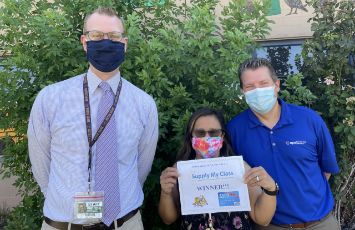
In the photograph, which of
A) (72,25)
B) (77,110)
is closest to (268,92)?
(77,110)

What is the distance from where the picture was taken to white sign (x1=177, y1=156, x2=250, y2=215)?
273 centimetres

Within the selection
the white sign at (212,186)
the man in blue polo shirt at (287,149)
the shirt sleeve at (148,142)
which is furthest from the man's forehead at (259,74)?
the shirt sleeve at (148,142)

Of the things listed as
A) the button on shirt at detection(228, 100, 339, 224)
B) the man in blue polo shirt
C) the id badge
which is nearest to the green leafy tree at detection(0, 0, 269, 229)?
the man in blue polo shirt

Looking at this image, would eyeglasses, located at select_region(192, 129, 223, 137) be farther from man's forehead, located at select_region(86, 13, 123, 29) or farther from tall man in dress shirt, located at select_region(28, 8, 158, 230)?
man's forehead, located at select_region(86, 13, 123, 29)

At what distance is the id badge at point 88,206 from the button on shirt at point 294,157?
1157mm

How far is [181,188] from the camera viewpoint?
2.79 meters

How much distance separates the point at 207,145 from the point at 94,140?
828mm

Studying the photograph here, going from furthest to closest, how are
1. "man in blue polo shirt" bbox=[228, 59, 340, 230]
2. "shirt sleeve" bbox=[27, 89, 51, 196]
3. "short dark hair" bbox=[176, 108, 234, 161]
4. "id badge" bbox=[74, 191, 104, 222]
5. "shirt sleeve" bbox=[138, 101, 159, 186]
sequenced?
"short dark hair" bbox=[176, 108, 234, 161]
"man in blue polo shirt" bbox=[228, 59, 340, 230]
"shirt sleeve" bbox=[138, 101, 159, 186]
"shirt sleeve" bbox=[27, 89, 51, 196]
"id badge" bbox=[74, 191, 104, 222]

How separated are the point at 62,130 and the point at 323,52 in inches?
111

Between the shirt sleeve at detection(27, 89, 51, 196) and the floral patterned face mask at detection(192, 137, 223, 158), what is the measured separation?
39.5 inches

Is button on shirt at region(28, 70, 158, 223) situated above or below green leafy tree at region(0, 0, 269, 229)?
below

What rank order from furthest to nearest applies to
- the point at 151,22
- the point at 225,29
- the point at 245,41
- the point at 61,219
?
1. the point at 151,22
2. the point at 225,29
3. the point at 245,41
4. the point at 61,219

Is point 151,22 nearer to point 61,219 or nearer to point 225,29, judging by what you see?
point 225,29

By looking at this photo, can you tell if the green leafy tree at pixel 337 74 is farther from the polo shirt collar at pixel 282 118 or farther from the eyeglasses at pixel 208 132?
the eyeglasses at pixel 208 132
